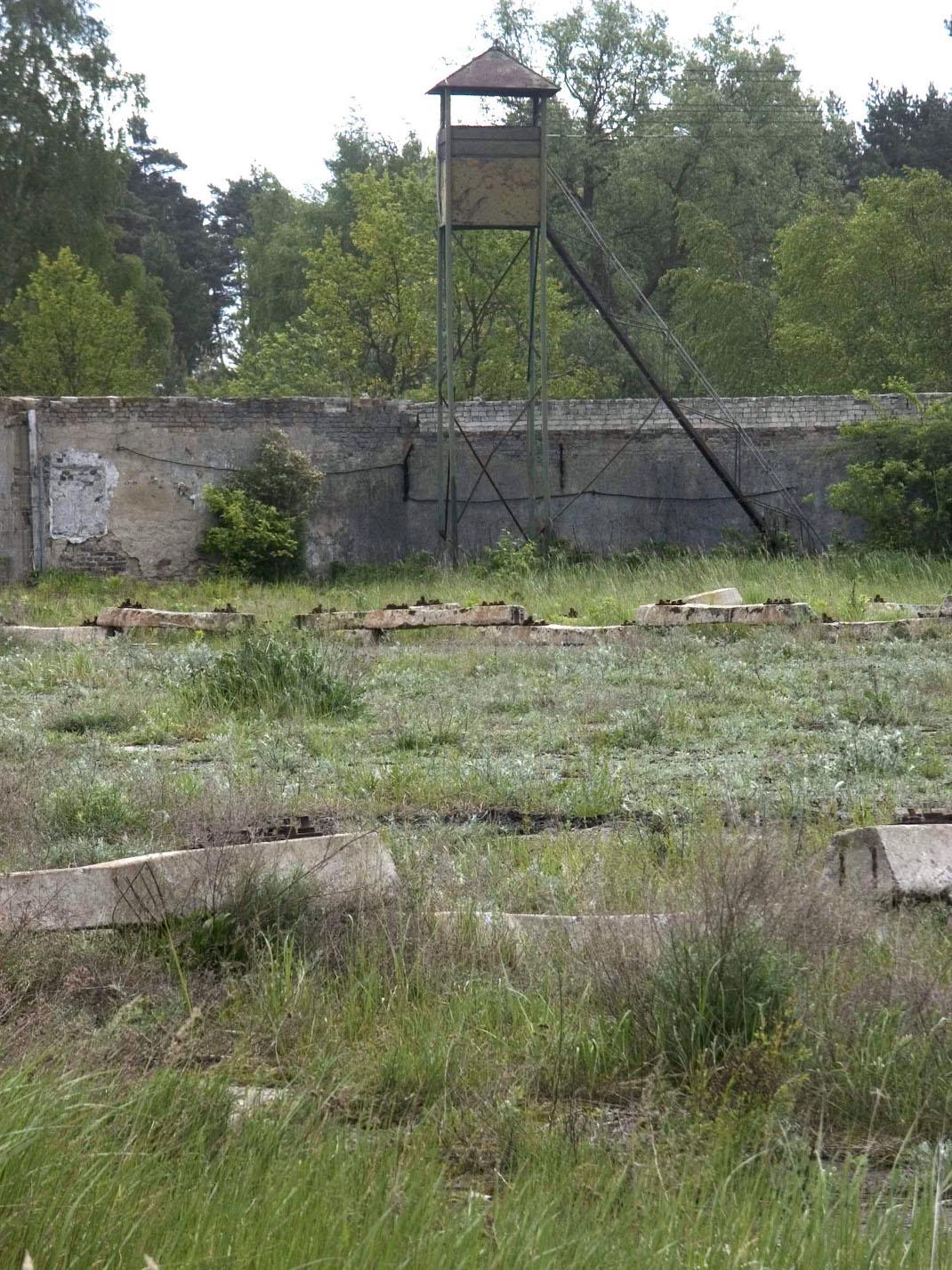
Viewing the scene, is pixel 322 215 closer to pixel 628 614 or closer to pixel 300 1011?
pixel 628 614

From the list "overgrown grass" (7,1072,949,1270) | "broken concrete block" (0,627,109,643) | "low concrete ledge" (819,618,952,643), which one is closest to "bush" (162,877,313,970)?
"overgrown grass" (7,1072,949,1270)

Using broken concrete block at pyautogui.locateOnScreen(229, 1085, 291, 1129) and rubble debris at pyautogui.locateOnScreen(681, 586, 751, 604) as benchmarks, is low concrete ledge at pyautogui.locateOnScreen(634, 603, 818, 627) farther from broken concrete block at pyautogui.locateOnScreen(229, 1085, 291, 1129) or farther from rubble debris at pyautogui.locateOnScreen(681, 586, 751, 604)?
broken concrete block at pyautogui.locateOnScreen(229, 1085, 291, 1129)

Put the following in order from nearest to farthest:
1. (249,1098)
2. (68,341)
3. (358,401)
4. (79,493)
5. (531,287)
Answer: (249,1098) < (79,493) < (531,287) < (358,401) < (68,341)

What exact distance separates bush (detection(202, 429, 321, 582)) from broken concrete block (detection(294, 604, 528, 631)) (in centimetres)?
782

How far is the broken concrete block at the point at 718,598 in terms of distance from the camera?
47.5ft

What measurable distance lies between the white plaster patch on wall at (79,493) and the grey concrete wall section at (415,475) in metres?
0.18

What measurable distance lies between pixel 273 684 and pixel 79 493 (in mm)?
13199

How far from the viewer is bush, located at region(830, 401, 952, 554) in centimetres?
2073

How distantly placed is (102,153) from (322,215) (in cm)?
1113

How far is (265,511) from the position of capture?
2212 cm

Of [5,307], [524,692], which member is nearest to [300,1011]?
[524,692]

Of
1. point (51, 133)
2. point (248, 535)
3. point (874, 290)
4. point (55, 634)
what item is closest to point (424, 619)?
point (55, 634)

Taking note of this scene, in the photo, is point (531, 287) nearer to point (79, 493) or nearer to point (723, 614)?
point (79, 493)

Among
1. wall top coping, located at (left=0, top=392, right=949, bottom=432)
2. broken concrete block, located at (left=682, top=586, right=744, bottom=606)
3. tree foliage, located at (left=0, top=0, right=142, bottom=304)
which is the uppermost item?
tree foliage, located at (left=0, top=0, right=142, bottom=304)
